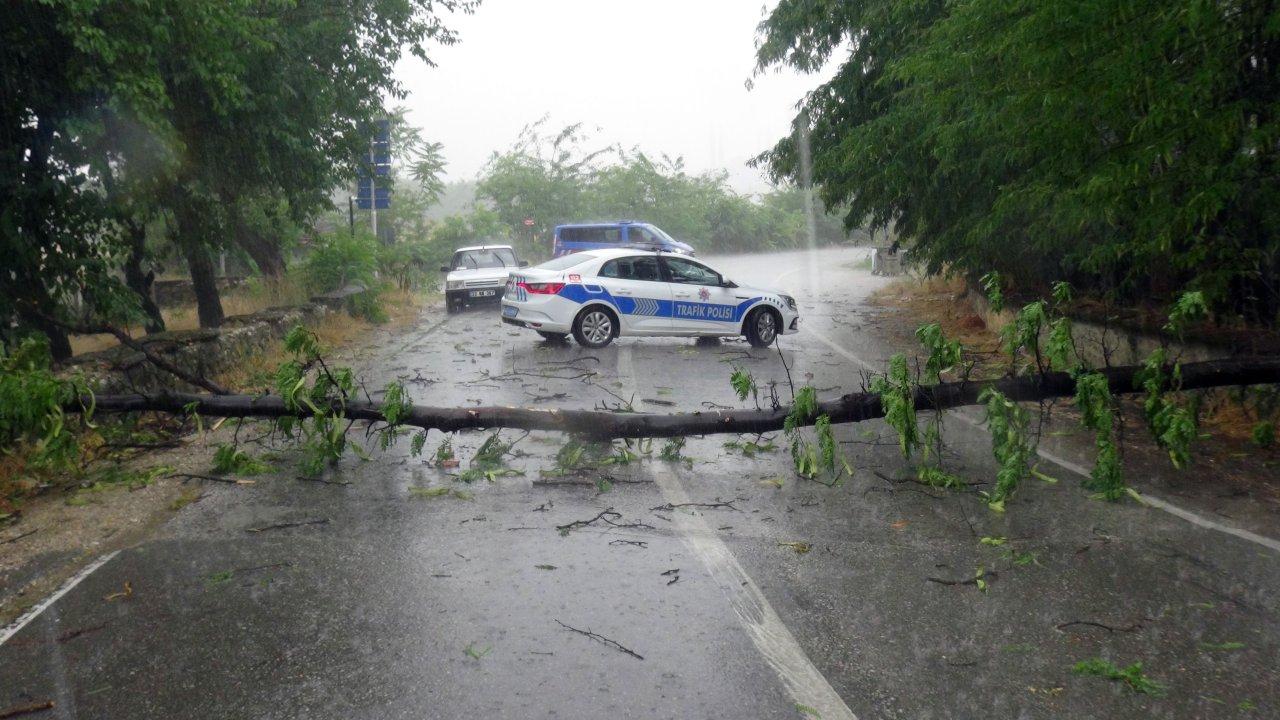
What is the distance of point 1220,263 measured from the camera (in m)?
9.09

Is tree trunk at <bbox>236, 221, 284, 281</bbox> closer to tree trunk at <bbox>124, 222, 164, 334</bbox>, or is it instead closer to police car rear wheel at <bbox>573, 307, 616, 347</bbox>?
tree trunk at <bbox>124, 222, 164, 334</bbox>

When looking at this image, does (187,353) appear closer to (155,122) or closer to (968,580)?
(155,122)

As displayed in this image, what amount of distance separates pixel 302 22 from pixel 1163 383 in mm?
14013

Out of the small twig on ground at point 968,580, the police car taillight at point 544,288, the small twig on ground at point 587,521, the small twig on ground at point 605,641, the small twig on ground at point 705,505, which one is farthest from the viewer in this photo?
the police car taillight at point 544,288

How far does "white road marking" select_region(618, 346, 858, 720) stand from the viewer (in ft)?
13.0

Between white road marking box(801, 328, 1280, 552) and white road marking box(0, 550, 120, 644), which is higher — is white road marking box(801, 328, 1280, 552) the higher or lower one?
the lower one

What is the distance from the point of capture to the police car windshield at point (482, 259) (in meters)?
26.2

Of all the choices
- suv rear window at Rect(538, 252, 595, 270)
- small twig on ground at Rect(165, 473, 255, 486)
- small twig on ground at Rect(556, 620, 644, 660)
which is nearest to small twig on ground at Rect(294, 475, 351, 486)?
small twig on ground at Rect(165, 473, 255, 486)

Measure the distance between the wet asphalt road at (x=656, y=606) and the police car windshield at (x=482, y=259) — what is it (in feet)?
61.9

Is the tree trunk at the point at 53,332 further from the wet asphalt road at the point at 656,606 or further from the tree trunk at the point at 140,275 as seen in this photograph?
the wet asphalt road at the point at 656,606

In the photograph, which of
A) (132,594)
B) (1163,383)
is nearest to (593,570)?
(132,594)

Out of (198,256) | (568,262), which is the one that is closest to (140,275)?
(198,256)

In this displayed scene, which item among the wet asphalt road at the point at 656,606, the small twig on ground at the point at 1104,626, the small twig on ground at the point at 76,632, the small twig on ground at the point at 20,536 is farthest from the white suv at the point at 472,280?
the small twig on ground at the point at 1104,626

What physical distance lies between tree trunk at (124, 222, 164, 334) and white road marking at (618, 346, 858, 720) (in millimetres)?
10764
